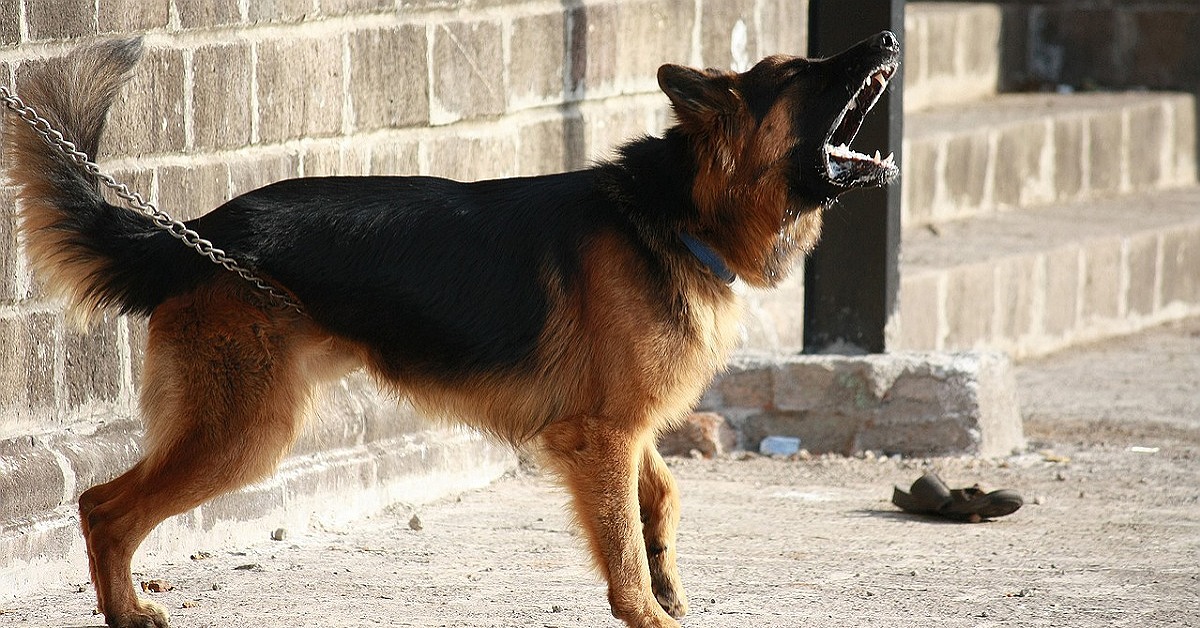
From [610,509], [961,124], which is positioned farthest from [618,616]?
[961,124]

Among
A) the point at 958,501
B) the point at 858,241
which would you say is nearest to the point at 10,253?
the point at 958,501

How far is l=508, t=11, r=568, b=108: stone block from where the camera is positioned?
7.14 m

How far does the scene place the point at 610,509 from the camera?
4.84 metres

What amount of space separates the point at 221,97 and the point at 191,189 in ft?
1.10

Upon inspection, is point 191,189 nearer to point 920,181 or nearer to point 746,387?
point 746,387

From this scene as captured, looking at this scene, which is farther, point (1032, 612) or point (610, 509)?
point (1032, 612)

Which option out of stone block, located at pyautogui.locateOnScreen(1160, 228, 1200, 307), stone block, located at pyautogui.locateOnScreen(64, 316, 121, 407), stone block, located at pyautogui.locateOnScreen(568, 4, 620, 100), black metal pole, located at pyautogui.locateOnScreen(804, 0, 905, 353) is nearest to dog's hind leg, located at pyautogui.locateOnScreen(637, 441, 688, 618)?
stone block, located at pyautogui.locateOnScreen(64, 316, 121, 407)

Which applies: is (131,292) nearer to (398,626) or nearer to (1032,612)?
(398,626)

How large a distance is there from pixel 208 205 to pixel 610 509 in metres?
1.96

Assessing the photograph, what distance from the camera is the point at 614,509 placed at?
190 inches

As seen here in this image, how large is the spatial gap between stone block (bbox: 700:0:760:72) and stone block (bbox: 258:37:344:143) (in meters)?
2.47

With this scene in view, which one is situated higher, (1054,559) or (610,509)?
(610,509)

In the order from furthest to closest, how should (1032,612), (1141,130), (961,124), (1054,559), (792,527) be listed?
(1141,130)
(961,124)
(792,527)
(1054,559)
(1032,612)

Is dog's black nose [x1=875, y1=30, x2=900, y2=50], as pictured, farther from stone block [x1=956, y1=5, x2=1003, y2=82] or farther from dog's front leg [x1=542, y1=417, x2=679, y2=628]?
stone block [x1=956, y1=5, x2=1003, y2=82]
